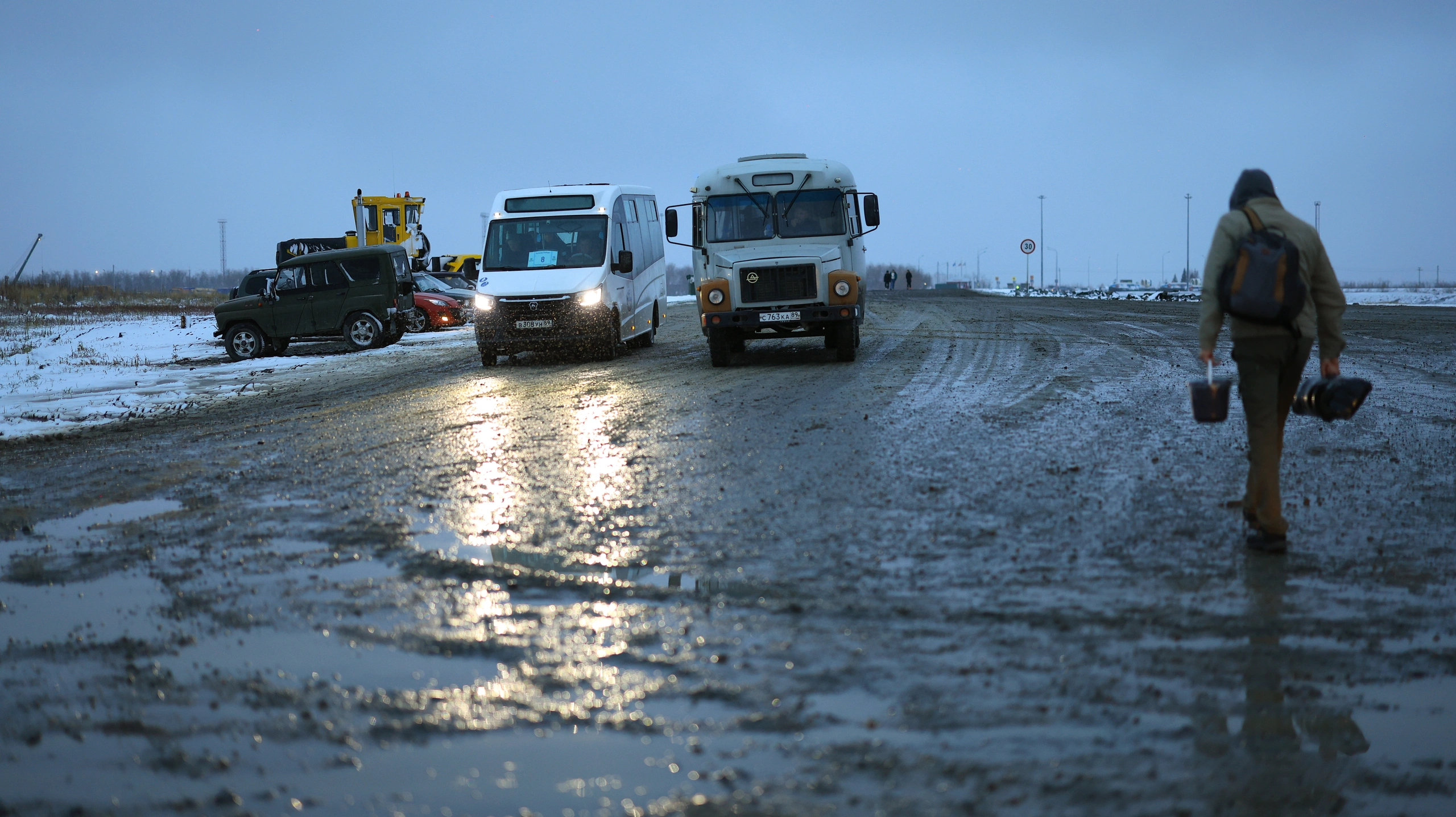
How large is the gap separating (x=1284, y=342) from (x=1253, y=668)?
7.17ft

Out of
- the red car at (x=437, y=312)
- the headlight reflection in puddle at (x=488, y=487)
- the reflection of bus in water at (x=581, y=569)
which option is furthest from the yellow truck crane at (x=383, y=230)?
the reflection of bus in water at (x=581, y=569)

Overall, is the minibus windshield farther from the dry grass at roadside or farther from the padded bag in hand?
the dry grass at roadside

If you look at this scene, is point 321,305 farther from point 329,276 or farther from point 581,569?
point 581,569

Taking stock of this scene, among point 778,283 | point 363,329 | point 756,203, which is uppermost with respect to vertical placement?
point 756,203

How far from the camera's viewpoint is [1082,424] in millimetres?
10016

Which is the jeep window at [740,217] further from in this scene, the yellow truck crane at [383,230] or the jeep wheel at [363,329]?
the yellow truck crane at [383,230]

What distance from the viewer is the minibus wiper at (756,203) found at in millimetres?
16906

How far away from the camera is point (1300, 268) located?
5.59 m

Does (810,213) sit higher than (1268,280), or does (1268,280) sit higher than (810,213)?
(810,213)

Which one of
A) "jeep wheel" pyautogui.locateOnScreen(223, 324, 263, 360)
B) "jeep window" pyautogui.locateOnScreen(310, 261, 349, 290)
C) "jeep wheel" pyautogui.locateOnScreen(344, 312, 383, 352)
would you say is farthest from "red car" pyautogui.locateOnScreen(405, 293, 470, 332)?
"jeep wheel" pyautogui.locateOnScreen(223, 324, 263, 360)

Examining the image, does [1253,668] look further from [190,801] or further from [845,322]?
[845,322]

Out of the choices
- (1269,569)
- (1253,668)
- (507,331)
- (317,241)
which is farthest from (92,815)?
(317,241)

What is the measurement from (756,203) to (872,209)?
5.57 feet

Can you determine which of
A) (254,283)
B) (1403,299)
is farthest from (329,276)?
(1403,299)
